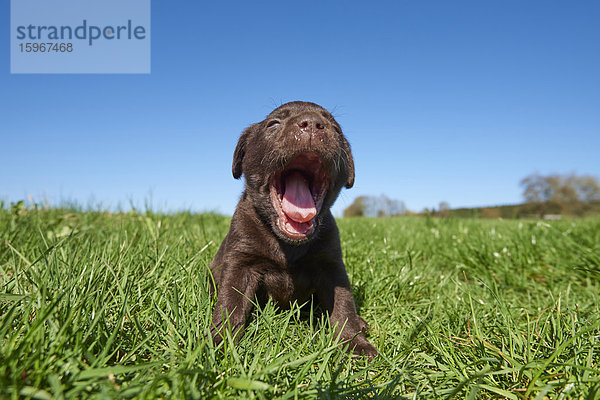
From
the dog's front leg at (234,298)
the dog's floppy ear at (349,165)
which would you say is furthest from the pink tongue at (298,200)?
the dog's front leg at (234,298)

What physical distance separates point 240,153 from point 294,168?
0.60 meters

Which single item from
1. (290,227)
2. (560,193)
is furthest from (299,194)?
(560,193)

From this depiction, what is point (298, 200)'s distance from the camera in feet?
8.80

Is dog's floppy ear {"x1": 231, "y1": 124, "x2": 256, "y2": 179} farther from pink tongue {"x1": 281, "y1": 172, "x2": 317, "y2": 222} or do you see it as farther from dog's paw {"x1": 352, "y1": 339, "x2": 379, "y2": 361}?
dog's paw {"x1": 352, "y1": 339, "x2": 379, "y2": 361}

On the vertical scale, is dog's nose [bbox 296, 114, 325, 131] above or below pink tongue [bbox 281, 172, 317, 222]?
above

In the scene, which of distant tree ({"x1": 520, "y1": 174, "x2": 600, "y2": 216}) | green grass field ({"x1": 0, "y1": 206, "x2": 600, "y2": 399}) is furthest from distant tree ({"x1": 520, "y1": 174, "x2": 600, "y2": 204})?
green grass field ({"x1": 0, "y1": 206, "x2": 600, "y2": 399})

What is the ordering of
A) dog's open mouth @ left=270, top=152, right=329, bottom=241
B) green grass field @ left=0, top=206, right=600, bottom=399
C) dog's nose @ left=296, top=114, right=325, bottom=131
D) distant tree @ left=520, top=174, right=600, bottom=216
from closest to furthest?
green grass field @ left=0, top=206, right=600, bottom=399 < dog's nose @ left=296, top=114, right=325, bottom=131 < dog's open mouth @ left=270, top=152, right=329, bottom=241 < distant tree @ left=520, top=174, right=600, bottom=216

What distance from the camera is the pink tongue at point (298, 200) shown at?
8.38ft

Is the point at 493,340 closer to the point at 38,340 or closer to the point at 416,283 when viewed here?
the point at 416,283

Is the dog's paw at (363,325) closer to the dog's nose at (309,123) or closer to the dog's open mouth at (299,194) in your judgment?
the dog's open mouth at (299,194)

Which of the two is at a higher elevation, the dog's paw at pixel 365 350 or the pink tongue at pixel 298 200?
the pink tongue at pixel 298 200

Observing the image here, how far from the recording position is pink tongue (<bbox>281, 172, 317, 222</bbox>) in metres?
2.55

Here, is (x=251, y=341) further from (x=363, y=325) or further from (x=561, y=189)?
(x=561, y=189)

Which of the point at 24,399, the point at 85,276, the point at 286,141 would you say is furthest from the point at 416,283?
the point at 24,399
